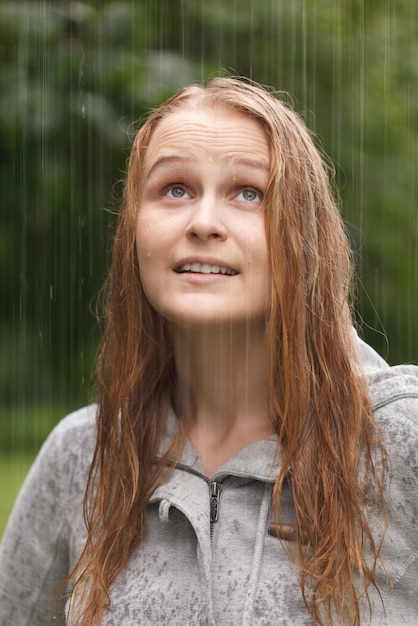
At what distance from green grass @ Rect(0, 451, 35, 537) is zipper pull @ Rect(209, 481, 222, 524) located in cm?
263

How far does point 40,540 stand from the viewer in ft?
7.30

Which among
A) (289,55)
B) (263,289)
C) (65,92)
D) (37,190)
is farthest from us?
(289,55)

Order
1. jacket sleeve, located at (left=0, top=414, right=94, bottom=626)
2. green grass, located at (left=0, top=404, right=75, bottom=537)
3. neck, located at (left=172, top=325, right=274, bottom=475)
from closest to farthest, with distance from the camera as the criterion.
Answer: neck, located at (left=172, top=325, right=274, bottom=475), jacket sleeve, located at (left=0, top=414, right=94, bottom=626), green grass, located at (left=0, top=404, right=75, bottom=537)

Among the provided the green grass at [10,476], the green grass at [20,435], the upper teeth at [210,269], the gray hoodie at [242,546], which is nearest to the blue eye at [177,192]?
the upper teeth at [210,269]

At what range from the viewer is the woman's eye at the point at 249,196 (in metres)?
1.82

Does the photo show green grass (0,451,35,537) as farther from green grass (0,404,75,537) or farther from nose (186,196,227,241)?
nose (186,196,227,241)

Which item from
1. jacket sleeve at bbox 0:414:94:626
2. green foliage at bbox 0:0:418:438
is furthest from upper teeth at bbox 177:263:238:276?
green foliage at bbox 0:0:418:438

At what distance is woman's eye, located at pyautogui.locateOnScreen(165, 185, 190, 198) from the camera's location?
1855 millimetres

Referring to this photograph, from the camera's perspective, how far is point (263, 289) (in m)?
1.80

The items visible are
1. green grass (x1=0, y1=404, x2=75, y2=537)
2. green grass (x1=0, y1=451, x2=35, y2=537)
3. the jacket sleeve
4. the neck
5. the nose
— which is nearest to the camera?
the nose

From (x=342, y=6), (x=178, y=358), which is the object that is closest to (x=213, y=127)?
(x=178, y=358)

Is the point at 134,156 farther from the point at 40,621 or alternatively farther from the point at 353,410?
the point at 40,621

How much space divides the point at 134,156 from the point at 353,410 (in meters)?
0.64

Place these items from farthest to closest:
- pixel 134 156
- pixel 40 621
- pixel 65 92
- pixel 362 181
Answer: pixel 362 181 < pixel 65 92 < pixel 40 621 < pixel 134 156
